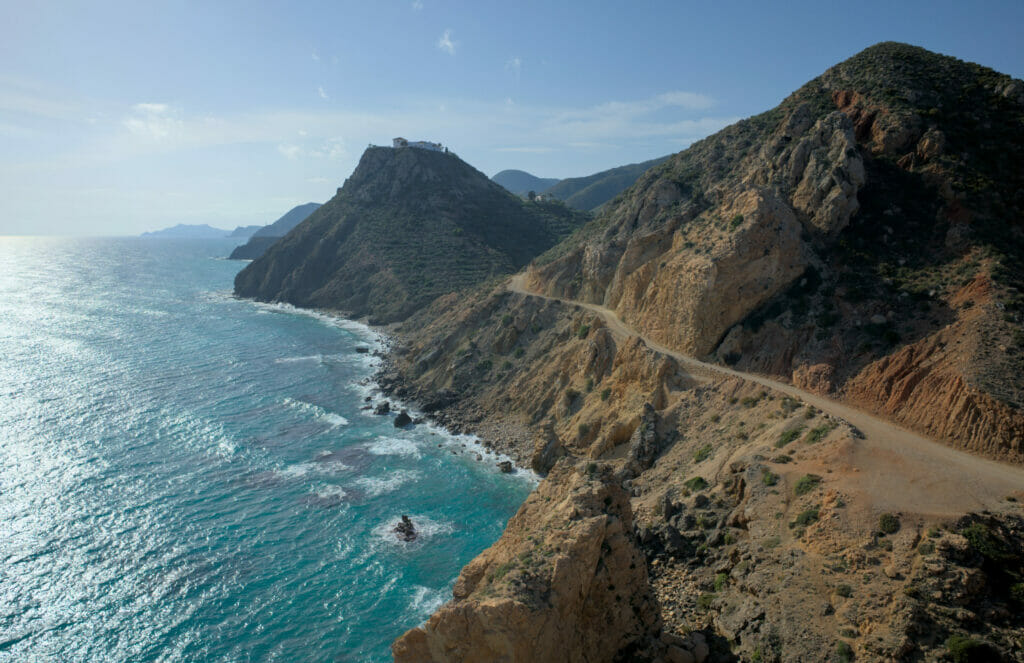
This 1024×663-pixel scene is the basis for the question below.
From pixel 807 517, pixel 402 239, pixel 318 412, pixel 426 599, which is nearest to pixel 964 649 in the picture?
pixel 807 517

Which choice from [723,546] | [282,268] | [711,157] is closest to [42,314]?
[282,268]

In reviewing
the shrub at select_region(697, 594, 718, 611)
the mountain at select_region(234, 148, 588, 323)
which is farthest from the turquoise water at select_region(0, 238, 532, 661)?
the mountain at select_region(234, 148, 588, 323)

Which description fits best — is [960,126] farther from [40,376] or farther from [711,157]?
[40,376]

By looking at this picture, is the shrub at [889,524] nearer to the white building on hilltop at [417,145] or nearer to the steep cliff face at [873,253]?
the steep cliff face at [873,253]

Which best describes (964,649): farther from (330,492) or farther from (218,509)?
(218,509)

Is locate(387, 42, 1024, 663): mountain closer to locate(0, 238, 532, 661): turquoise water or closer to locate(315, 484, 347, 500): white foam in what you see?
locate(0, 238, 532, 661): turquoise water

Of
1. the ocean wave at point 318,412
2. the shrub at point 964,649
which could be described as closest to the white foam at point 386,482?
the ocean wave at point 318,412
